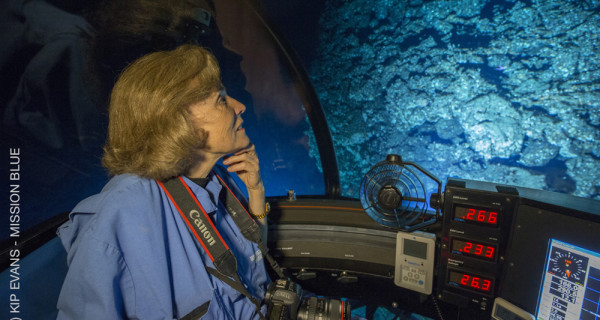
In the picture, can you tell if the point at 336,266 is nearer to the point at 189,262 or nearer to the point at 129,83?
the point at 189,262

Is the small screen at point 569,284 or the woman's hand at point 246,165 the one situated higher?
the woman's hand at point 246,165

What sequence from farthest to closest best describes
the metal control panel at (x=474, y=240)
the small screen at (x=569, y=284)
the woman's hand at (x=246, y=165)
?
the woman's hand at (x=246, y=165) < the metal control panel at (x=474, y=240) < the small screen at (x=569, y=284)

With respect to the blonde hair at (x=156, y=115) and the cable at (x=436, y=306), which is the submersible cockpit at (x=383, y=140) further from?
the blonde hair at (x=156, y=115)

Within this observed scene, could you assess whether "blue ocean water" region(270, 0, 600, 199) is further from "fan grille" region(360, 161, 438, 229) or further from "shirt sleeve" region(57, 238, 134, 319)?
"shirt sleeve" region(57, 238, 134, 319)

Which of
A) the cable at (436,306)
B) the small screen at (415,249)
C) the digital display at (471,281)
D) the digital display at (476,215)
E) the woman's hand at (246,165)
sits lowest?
the cable at (436,306)

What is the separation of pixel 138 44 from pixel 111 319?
2.66 m

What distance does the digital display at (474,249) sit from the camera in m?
1.53

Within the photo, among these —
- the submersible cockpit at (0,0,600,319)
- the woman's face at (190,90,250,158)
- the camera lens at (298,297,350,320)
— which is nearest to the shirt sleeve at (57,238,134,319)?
the submersible cockpit at (0,0,600,319)

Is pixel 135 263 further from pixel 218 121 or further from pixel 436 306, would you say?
pixel 436 306


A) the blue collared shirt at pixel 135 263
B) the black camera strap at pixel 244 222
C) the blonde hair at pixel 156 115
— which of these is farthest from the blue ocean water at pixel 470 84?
the blue collared shirt at pixel 135 263

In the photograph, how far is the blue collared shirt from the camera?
905 mm

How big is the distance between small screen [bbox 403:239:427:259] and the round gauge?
2.13ft

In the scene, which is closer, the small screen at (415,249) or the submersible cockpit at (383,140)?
the submersible cockpit at (383,140)

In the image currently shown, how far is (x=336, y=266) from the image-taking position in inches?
85.4
